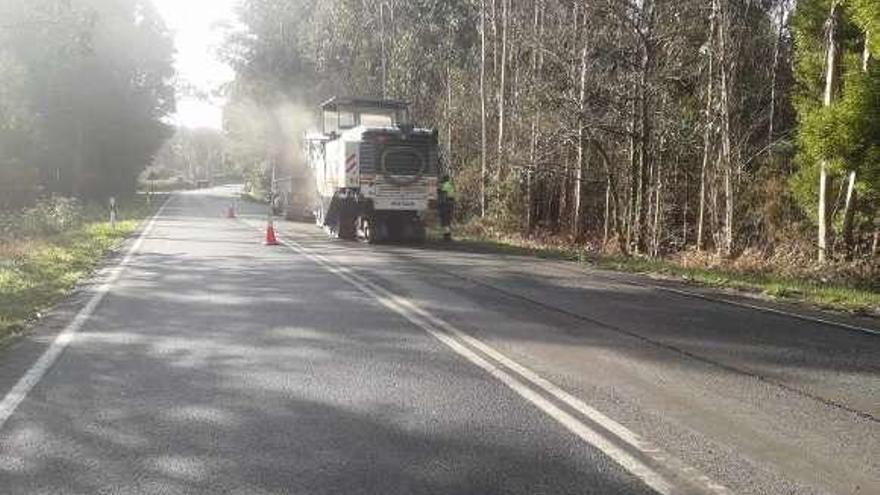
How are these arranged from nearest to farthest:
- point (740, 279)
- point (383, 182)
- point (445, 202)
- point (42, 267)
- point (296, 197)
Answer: point (740, 279) → point (42, 267) → point (383, 182) → point (445, 202) → point (296, 197)

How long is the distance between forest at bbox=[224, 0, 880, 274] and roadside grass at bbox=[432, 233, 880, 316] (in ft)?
5.35

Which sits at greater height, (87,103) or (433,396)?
(87,103)

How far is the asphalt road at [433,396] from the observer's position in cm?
471

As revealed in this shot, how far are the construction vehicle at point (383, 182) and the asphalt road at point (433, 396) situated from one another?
989cm

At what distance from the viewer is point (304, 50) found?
43094mm

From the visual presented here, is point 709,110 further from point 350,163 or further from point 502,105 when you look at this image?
point 502,105

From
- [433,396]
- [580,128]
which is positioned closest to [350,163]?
[580,128]

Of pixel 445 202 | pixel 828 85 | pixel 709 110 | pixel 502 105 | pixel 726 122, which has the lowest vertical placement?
pixel 445 202

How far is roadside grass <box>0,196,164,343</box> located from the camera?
10.6 m

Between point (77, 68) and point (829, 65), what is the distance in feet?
127

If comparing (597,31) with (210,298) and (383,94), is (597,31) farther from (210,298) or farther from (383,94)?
(383,94)

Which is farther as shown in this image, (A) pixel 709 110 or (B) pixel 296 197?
(B) pixel 296 197

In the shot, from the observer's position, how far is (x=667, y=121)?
67.7ft

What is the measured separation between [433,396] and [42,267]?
11.4 metres
